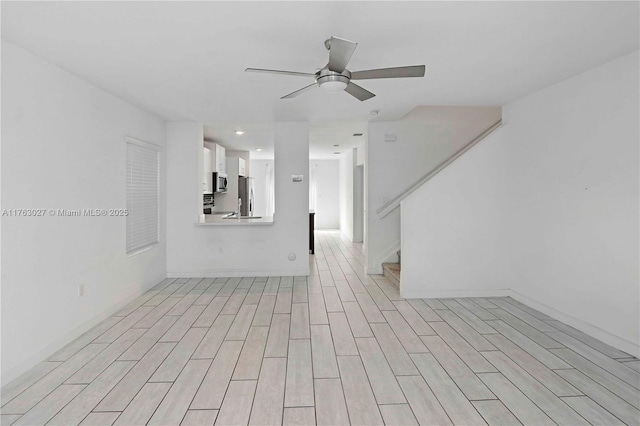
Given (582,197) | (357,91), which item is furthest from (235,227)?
(582,197)

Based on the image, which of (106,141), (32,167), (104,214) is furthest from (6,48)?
(104,214)

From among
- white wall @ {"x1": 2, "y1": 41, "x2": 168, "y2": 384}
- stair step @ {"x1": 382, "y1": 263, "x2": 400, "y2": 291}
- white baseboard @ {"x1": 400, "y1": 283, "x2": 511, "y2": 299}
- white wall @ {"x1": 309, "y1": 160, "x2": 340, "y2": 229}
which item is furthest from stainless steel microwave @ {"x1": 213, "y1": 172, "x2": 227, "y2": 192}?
white wall @ {"x1": 309, "y1": 160, "x2": 340, "y2": 229}

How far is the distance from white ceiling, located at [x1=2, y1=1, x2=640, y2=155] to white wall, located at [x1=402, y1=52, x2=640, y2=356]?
0.44m

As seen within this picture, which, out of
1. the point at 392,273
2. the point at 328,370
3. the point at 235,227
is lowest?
the point at 328,370

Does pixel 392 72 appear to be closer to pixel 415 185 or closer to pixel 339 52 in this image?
pixel 339 52

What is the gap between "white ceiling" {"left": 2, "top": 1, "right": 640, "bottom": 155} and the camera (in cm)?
219

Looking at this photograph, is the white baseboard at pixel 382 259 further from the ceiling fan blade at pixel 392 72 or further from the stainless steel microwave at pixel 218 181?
the ceiling fan blade at pixel 392 72

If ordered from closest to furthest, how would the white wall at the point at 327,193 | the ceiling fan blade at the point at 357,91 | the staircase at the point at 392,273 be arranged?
1. the ceiling fan blade at the point at 357,91
2. the staircase at the point at 392,273
3. the white wall at the point at 327,193

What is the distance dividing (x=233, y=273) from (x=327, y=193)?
7.44 m

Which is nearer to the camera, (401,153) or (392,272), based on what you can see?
(392,272)

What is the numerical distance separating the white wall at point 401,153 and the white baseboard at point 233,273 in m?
1.25

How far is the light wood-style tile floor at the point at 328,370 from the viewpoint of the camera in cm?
214

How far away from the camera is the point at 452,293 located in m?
4.58

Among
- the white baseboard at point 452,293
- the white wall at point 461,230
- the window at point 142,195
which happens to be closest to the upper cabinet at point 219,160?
the window at point 142,195
